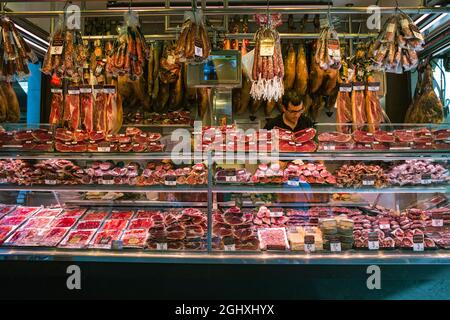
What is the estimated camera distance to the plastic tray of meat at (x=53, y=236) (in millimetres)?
3482

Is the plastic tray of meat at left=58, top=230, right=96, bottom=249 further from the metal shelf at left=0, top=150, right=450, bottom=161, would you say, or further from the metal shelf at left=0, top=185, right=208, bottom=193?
the metal shelf at left=0, top=150, right=450, bottom=161

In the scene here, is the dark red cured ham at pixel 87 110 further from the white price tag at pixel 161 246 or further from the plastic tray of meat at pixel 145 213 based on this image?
the white price tag at pixel 161 246

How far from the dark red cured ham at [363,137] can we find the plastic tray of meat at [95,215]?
2.53 metres

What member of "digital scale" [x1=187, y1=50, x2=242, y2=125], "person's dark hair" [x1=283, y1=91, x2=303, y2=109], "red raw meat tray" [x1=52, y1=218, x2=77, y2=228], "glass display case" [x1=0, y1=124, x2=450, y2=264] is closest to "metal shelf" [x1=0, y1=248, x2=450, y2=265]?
"glass display case" [x1=0, y1=124, x2=450, y2=264]

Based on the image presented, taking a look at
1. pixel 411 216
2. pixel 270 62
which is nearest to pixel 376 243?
pixel 411 216

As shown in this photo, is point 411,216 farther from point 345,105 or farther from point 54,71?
point 54,71

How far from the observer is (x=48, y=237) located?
3572 millimetres

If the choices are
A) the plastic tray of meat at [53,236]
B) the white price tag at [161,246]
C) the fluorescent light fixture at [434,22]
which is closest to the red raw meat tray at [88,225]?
the plastic tray of meat at [53,236]

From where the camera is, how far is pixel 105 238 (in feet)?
11.6

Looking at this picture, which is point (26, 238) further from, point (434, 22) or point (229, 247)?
point (434, 22)

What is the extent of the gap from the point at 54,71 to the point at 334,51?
2.71 metres

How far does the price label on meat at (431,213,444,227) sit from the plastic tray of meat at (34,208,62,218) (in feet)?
11.7
